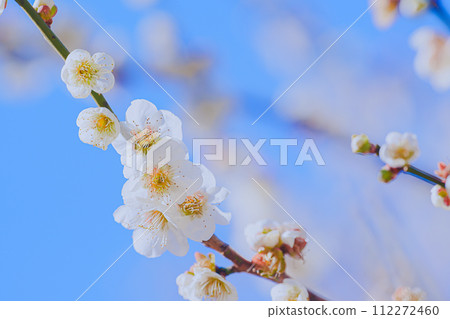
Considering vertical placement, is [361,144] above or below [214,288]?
above

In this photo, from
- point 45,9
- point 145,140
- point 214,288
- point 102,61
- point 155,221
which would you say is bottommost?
point 214,288

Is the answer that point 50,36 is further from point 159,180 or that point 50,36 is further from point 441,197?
point 441,197

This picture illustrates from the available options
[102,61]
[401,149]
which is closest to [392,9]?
[401,149]

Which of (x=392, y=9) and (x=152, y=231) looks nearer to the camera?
(x=152, y=231)

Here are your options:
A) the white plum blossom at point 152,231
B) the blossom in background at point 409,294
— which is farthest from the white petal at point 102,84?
the blossom in background at point 409,294

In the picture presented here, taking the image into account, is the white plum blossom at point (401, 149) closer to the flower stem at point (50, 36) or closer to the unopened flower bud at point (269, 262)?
the unopened flower bud at point (269, 262)

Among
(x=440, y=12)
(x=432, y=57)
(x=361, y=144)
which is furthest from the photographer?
(x=432, y=57)

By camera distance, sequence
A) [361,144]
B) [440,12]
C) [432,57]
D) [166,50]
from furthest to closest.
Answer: [166,50], [432,57], [440,12], [361,144]

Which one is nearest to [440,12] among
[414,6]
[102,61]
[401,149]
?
[414,6]
